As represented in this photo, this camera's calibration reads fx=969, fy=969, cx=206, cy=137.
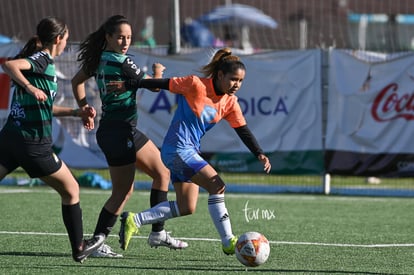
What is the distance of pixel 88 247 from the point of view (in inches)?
296

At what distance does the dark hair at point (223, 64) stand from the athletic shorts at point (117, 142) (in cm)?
83

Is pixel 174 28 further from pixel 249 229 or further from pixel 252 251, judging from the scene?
pixel 252 251

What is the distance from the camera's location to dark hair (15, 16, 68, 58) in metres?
7.11

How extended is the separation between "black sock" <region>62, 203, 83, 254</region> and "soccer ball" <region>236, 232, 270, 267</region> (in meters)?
1.22

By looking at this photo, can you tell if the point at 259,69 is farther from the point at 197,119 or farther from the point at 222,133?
the point at 197,119

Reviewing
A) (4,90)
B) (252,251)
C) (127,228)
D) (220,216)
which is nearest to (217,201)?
(220,216)

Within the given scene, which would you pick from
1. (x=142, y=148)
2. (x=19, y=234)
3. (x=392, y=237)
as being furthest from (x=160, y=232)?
(x=392, y=237)

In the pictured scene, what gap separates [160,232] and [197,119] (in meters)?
1.22

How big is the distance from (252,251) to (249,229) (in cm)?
288

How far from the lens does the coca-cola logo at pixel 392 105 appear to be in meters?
14.2

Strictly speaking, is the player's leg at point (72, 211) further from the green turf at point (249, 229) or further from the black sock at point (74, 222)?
the green turf at point (249, 229)

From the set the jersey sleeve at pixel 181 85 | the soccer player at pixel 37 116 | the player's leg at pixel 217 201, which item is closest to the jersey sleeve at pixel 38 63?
the soccer player at pixel 37 116

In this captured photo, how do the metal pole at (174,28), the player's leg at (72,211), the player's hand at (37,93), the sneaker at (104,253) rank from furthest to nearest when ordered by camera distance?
the metal pole at (174,28), the sneaker at (104,253), the player's leg at (72,211), the player's hand at (37,93)

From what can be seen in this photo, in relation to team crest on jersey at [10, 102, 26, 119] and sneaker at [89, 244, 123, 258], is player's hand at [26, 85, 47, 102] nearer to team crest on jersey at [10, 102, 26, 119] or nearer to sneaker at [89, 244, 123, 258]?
team crest on jersey at [10, 102, 26, 119]
